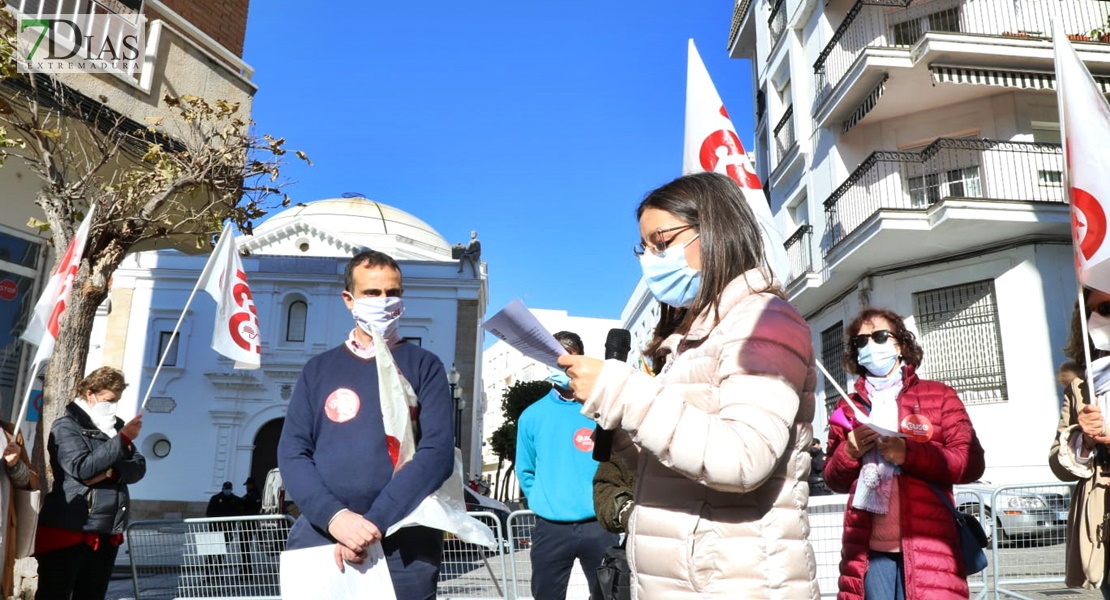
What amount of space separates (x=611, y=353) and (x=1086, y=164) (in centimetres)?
257

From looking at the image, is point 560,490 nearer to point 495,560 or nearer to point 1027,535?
point 495,560

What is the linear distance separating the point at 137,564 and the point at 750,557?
585 cm

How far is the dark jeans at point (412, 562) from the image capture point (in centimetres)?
296

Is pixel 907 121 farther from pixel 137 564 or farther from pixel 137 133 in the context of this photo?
pixel 137 564

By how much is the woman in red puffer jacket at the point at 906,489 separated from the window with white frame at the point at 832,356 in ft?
48.9

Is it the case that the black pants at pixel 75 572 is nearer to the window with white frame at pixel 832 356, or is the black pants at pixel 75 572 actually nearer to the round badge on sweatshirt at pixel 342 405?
the round badge on sweatshirt at pixel 342 405

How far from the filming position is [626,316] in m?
78.2

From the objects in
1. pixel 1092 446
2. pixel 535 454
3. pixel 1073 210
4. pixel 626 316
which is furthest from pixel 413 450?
pixel 626 316

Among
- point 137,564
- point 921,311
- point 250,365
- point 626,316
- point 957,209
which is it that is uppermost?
point 626,316

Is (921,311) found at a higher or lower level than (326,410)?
higher

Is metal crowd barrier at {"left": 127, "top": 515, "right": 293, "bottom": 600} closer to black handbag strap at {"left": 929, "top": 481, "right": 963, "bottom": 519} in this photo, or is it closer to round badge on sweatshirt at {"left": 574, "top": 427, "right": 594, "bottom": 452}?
round badge on sweatshirt at {"left": 574, "top": 427, "right": 594, "bottom": 452}

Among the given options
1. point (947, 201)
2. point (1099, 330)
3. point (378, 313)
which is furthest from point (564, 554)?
point (947, 201)

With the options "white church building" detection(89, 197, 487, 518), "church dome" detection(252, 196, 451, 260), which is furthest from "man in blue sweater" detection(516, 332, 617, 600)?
"church dome" detection(252, 196, 451, 260)

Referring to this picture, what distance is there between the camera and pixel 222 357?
30172mm
